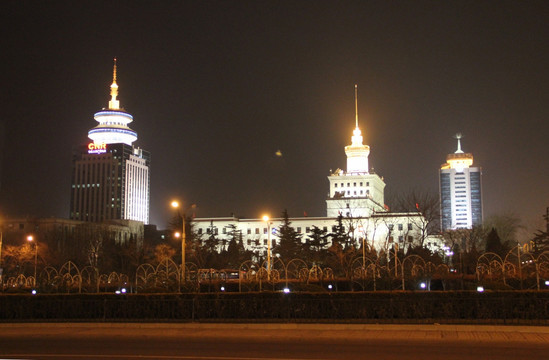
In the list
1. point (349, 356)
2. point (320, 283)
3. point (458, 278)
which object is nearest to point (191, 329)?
point (349, 356)

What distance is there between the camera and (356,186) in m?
160

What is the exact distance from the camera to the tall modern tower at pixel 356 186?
147 meters

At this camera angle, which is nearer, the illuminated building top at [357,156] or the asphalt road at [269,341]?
the asphalt road at [269,341]

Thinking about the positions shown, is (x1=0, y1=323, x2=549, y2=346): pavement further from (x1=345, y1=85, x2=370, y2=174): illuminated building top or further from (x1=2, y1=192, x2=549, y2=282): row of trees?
(x1=345, y1=85, x2=370, y2=174): illuminated building top

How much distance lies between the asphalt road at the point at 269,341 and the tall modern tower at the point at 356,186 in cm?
11913

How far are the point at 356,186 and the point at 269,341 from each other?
14112 centimetres

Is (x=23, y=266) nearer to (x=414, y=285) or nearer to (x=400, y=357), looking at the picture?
(x=414, y=285)

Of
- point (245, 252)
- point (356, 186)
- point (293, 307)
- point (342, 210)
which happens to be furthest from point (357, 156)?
point (293, 307)

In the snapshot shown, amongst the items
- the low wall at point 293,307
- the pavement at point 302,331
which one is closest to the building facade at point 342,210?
the low wall at point 293,307

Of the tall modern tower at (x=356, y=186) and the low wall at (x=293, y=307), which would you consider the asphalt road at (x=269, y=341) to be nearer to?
the low wall at (x=293, y=307)

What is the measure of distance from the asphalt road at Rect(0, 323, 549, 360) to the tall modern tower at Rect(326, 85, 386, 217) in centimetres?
11913

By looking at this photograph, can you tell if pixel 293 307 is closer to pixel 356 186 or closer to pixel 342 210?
pixel 342 210

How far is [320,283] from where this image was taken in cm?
3662

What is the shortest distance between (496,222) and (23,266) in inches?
2626
